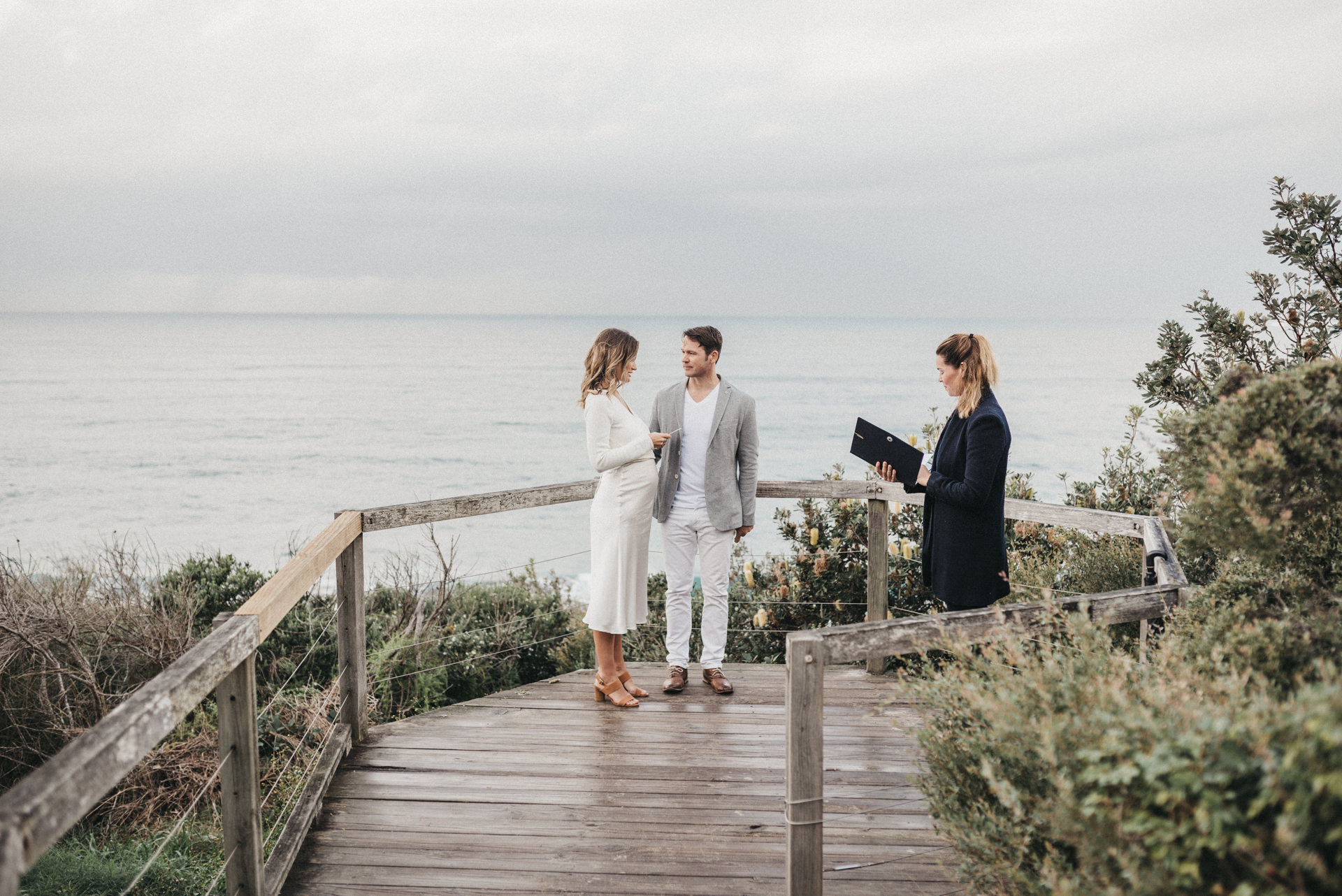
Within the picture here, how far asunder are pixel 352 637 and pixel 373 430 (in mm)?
37256

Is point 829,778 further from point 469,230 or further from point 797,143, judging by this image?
point 469,230

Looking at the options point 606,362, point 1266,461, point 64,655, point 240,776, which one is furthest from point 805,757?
point 64,655

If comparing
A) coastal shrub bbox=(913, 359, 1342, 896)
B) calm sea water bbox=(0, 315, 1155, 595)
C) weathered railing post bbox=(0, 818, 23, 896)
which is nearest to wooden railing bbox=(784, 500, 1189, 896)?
coastal shrub bbox=(913, 359, 1342, 896)

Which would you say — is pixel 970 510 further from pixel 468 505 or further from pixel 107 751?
pixel 107 751

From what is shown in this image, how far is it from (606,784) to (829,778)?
0.92m

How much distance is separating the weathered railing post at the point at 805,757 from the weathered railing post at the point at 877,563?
280cm

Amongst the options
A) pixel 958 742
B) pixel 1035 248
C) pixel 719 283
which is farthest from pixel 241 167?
pixel 958 742

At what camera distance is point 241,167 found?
2488 inches

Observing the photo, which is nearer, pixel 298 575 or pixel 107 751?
pixel 107 751

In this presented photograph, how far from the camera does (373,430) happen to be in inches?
1533

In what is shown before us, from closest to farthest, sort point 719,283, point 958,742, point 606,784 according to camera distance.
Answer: point 958,742, point 606,784, point 719,283

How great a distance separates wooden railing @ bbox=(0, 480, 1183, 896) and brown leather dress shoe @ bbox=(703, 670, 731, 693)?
151 cm

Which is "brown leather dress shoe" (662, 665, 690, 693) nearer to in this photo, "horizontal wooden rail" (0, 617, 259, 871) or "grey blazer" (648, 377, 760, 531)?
"grey blazer" (648, 377, 760, 531)

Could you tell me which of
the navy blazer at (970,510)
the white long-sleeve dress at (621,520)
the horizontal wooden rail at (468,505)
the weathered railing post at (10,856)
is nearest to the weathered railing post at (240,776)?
the weathered railing post at (10,856)
